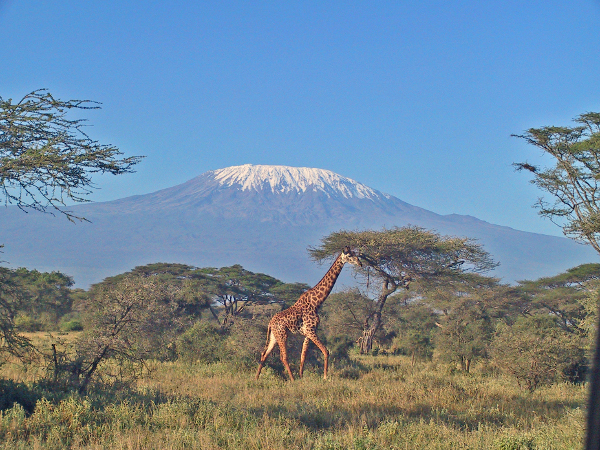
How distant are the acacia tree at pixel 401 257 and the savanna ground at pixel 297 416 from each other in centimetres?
1302

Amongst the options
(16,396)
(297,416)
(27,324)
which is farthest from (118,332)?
(27,324)

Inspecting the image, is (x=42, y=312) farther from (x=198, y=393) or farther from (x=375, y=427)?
(x=375, y=427)

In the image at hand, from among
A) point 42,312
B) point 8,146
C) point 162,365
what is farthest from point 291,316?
point 42,312

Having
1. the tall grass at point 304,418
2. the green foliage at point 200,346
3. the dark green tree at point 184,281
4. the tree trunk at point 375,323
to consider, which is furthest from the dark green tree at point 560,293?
the tall grass at point 304,418

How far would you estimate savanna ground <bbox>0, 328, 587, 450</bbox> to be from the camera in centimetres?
673

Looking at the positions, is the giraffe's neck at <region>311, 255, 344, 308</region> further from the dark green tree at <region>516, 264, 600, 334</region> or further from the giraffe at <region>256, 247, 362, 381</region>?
the dark green tree at <region>516, 264, 600, 334</region>

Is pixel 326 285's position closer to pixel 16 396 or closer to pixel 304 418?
pixel 304 418

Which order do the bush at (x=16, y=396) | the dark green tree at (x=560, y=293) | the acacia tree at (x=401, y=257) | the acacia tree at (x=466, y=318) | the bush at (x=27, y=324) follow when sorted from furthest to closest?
the dark green tree at (x=560, y=293)
the bush at (x=27, y=324)
the acacia tree at (x=401, y=257)
the acacia tree at (x=466, y=318)
the bush at (x=16, y=396)

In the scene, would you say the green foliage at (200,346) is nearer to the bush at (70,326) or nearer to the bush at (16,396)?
the bush at (16,396)

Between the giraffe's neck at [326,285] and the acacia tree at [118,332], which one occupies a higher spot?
the giraffe's neck at [326,285]

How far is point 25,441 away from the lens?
645 cm

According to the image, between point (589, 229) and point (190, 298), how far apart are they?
18.5 metres

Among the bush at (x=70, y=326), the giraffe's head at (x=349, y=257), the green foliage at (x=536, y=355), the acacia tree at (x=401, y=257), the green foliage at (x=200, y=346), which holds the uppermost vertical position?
the acacia tree at (x=401, y=257)

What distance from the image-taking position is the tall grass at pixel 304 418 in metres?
6.71
